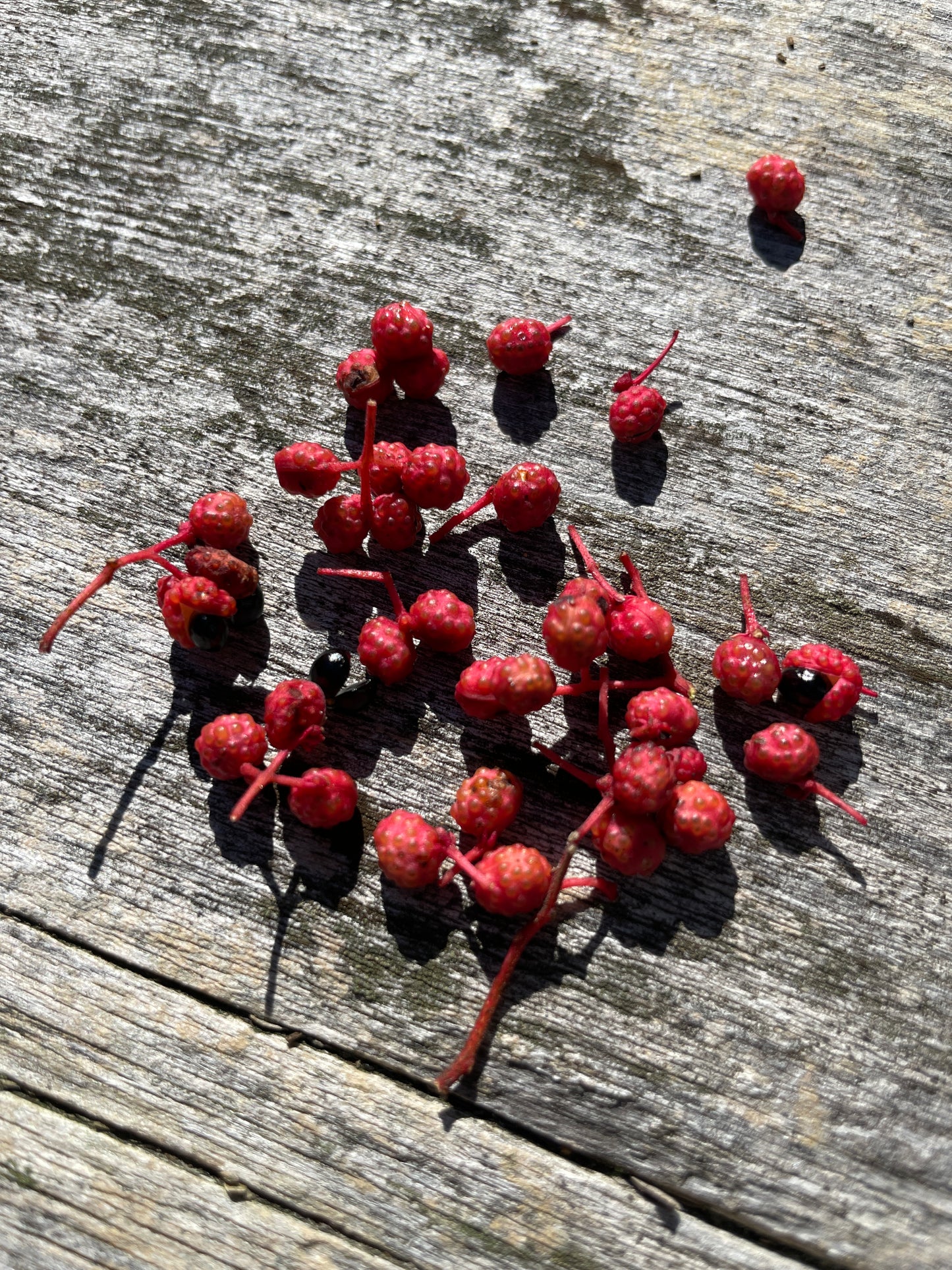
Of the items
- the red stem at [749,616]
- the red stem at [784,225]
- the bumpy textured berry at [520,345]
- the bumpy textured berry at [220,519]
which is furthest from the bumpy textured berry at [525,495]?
the red stem at [784,225]

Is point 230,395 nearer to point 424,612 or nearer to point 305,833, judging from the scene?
point 424,612

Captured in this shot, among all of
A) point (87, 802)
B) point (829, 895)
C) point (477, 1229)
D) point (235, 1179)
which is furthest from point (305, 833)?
point (829, 895)

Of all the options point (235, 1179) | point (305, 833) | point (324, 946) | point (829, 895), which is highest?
point (829, 895)

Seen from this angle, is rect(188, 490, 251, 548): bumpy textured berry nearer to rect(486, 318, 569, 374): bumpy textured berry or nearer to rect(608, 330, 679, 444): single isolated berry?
rect(486, 318, 569, 374): bumpy textured berry

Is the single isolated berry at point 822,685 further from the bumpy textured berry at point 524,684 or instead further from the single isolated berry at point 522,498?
the single isolated berry at point 522,498

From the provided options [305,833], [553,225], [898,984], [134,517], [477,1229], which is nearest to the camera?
[477,1229]

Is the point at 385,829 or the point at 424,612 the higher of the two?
the point at 424,612

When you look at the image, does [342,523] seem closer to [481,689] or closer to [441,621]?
[441,621]

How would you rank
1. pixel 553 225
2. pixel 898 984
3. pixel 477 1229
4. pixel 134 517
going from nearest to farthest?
1. pixel 477 1229
2. pixel 898 984
3. pixel 134 517
4. pixel 553 225
